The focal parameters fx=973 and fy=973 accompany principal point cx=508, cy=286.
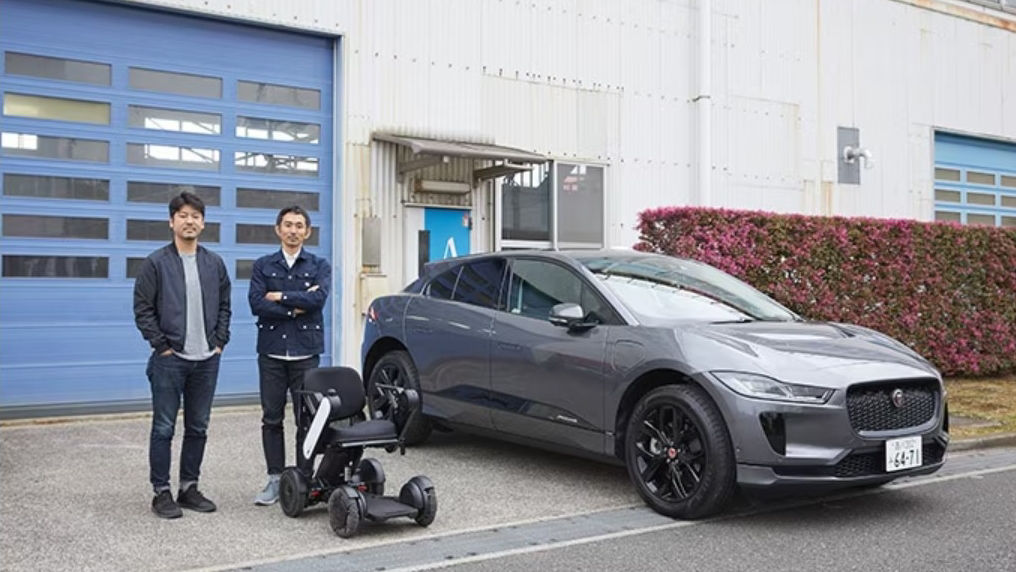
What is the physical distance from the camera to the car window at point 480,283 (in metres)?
7.45

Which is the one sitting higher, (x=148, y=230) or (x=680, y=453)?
(x=148, y=230)

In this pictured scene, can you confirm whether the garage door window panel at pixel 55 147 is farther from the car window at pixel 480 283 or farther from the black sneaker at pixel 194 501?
the black sneaker at pixel 194 501

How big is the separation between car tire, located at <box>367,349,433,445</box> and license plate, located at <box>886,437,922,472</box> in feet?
12.0

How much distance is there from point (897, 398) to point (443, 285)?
12.1 feet

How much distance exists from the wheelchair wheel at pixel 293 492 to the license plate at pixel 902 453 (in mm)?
3409

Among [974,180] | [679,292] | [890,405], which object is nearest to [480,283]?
[679,292]

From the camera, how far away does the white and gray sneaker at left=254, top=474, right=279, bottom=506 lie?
20.2 ft

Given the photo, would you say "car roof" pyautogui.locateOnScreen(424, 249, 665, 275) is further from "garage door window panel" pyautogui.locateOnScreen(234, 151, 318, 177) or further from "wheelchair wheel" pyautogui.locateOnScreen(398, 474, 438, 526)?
"garage door window panel" pyautogui.locateOnScreen(234, 151, 318, 177)

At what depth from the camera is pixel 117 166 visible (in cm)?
995

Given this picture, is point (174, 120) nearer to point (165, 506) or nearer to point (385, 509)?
point (165, 506)

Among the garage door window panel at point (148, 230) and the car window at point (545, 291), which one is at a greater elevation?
the garage door window panel at point (148, 230)

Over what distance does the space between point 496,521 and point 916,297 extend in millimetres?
8439

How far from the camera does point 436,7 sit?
11.9m

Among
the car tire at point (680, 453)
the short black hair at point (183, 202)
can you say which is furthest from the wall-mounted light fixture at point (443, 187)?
the car tire at point (680, 453)
